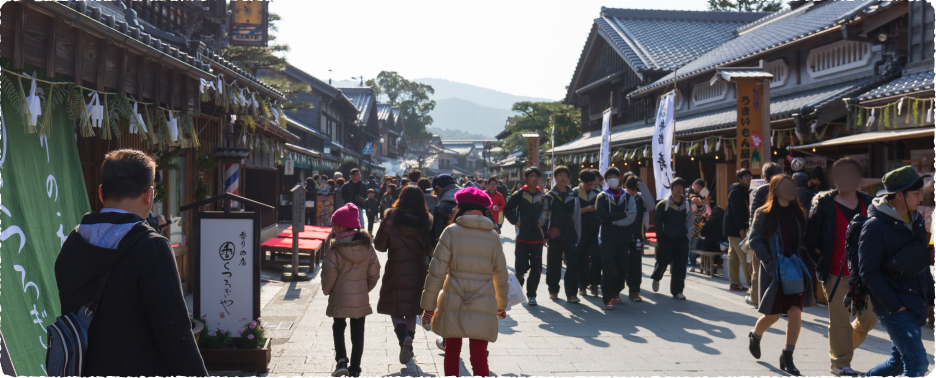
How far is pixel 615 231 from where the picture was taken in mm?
8102

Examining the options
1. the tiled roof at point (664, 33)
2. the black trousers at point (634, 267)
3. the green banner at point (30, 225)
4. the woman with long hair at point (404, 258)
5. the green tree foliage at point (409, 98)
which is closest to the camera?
the green banner at point (30, 225)

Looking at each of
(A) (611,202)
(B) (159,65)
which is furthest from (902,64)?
(B) (159,65)

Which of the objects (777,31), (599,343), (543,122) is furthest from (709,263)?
(543,122)

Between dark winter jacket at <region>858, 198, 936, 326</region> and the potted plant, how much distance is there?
4678 millimetres

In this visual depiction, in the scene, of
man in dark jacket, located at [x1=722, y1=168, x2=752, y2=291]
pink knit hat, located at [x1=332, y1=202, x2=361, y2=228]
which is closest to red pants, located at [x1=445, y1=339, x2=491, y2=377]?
pink knit hat, located at [x1=332, y1=202, x2=361, y2=228]

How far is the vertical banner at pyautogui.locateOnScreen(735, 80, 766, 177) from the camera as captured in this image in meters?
9.68

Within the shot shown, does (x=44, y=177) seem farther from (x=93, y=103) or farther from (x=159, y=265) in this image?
(x=159, y=265)

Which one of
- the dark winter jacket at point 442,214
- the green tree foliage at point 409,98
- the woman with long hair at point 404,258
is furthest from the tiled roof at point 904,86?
the green tree foliage at point 409,98

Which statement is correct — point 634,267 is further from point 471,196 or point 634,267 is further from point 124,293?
point 124,293

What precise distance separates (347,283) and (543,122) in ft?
92.3

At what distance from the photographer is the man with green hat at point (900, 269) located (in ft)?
13.2

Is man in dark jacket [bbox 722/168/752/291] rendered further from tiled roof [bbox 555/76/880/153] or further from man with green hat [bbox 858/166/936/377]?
man with green hat [bbox 858/166/936/377]

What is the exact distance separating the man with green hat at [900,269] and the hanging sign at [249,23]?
1086 centimetres

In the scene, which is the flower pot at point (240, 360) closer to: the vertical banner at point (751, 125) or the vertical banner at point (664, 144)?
the vertical banner at point (751, 125)
